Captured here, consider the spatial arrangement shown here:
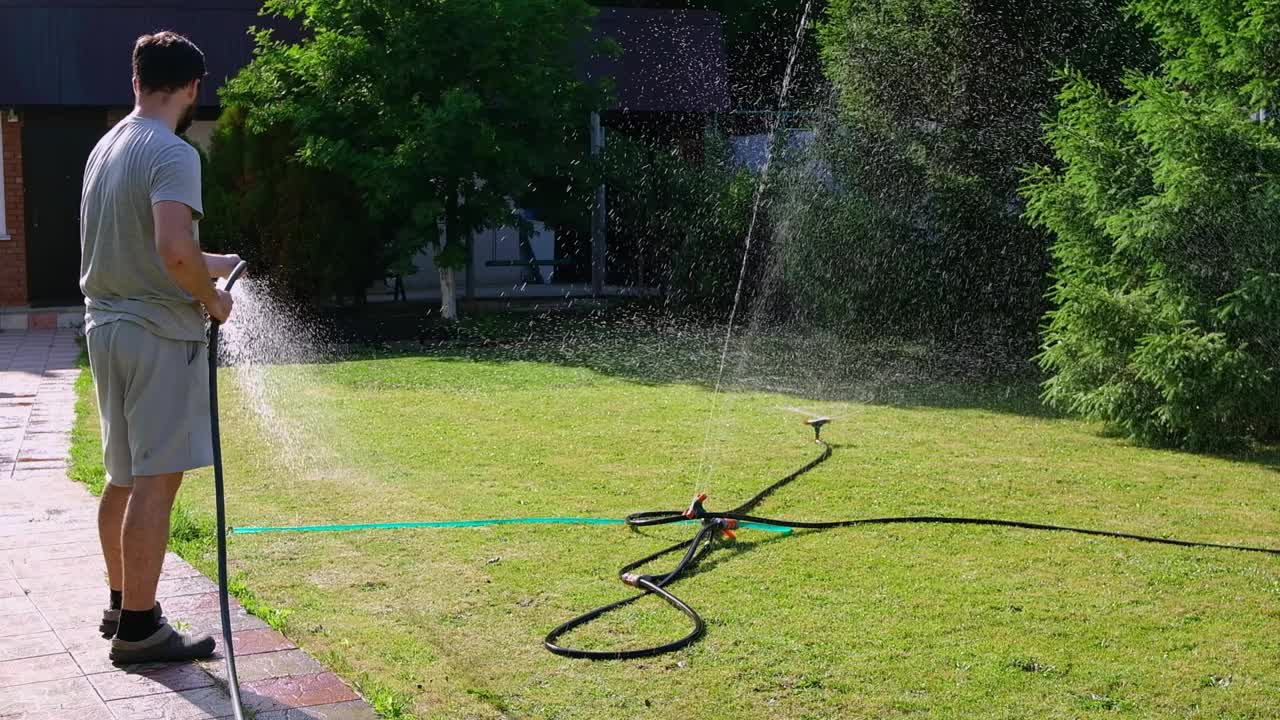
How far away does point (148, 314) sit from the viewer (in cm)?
381

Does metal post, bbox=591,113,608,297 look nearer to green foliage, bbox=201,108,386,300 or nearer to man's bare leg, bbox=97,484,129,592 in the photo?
green foliage, bbox=201,108,386,300

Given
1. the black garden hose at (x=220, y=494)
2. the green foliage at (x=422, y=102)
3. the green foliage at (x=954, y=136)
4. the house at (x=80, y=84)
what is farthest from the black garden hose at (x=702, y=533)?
the house at (x=80, y=84)

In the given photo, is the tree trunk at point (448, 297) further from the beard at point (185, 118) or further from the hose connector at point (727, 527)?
the beard at point (185, 118)

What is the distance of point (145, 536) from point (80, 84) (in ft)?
44.1

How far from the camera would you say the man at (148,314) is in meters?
3.74

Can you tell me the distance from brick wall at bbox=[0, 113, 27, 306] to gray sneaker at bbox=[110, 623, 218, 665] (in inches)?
534

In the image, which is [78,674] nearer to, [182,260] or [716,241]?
[182,260]

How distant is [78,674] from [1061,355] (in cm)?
696

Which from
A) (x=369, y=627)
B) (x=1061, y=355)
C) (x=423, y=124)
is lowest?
(x=369, y=627)

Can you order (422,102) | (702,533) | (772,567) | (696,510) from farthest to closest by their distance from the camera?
(422,102) < (696,510) < (702,533) < (772,567)

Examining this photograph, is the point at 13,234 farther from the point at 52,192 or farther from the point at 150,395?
the point at 150,395

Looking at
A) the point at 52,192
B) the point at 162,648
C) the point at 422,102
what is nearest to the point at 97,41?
the point at 52,192

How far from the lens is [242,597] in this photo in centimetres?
465

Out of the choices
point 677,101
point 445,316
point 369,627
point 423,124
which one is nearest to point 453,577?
point 369,627
